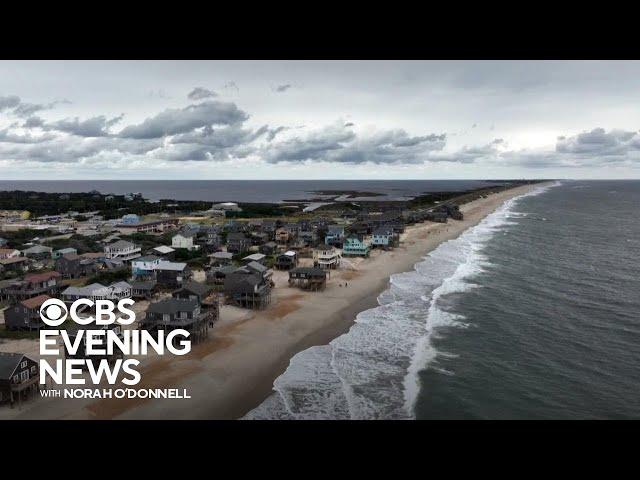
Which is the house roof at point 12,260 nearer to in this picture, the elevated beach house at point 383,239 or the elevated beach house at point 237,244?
the elevated beach house at point 237,244

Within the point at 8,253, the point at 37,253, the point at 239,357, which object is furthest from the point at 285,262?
the point at 8,253

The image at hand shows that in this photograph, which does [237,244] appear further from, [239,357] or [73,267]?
[239,357]

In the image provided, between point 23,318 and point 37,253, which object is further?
point 37,253

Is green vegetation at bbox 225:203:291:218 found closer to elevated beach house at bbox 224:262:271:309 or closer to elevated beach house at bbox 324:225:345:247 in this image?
elevated beach house at bbox 324:225:345:247

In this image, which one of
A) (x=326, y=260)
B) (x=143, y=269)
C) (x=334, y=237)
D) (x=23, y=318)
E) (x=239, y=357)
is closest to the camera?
(x=239, y=357)
